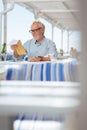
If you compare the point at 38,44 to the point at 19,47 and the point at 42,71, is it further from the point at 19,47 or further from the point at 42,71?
the point at 42,71

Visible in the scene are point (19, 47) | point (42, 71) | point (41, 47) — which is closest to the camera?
point (42, 71)

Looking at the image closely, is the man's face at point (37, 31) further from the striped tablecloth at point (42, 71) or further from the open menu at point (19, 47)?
the striped tablecloth at point (42, 71)

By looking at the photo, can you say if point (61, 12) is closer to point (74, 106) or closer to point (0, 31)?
point (0, 31)

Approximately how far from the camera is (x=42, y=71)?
4.67ft

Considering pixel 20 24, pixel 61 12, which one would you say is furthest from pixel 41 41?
pixel 61 12

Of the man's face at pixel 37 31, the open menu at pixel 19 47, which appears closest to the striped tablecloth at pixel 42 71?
the open menu at pixel 19 47

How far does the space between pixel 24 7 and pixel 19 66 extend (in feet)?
12.2

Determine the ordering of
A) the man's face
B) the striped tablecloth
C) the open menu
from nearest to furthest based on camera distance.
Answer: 1. the striped tablecloth
2. the open menu
3. the man's face

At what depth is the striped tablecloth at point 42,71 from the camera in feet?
4.38

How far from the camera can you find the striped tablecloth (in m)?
1.33

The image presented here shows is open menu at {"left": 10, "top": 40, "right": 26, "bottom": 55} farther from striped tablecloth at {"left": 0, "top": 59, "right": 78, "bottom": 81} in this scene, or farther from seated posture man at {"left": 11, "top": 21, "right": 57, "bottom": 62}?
striped tablecloth at {"left": 0, "top": 59, "right": 78, "bottom": 81}

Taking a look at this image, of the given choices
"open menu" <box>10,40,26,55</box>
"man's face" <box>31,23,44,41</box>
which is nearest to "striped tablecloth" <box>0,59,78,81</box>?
"open menu" <box>10,40,26,55</box>

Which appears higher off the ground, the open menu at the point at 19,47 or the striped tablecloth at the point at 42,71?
the open menu at the point at 19,47

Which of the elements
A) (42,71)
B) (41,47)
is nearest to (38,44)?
(41,47)
